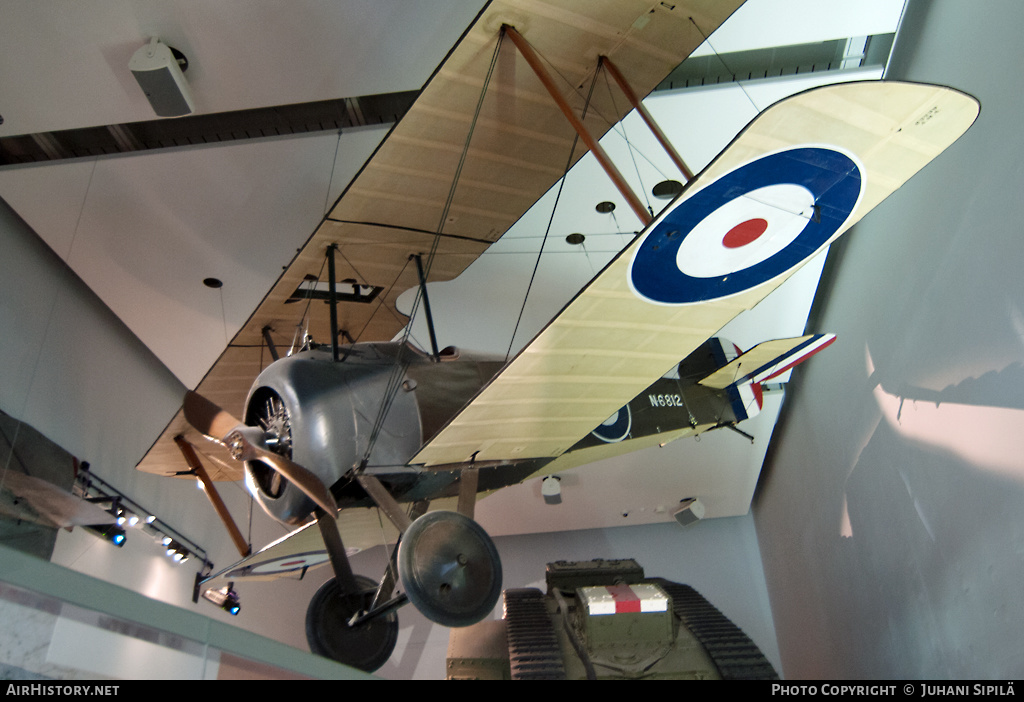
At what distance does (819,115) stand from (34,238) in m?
6.23

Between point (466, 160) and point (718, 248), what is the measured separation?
6.20ft

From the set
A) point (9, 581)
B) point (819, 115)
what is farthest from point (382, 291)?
point (9, 581)

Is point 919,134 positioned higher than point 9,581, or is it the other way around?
point 919,134

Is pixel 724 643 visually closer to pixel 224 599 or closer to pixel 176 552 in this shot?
A: pixel 224 599

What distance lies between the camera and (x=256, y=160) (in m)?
5.47

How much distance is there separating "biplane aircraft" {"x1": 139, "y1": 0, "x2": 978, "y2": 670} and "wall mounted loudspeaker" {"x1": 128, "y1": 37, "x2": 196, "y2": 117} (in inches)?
46.0

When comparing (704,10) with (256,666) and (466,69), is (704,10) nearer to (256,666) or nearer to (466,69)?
(466,69)

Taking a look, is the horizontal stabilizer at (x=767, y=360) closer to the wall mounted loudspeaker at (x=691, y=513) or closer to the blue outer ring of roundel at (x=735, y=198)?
the blue outer ring of roundel at (x=735, y=198)

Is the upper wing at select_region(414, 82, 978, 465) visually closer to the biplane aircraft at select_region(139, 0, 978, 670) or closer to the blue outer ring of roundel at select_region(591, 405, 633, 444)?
the biplane aircraft at select_region(139, 0, 978, 670)

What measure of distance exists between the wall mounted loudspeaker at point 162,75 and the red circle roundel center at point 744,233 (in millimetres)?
3387

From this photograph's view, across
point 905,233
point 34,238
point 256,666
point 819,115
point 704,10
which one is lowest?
point 256,666

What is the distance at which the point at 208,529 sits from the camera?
8.55 metres

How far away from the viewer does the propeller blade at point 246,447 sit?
3.80m

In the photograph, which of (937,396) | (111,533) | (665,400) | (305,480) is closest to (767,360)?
(665,400)
